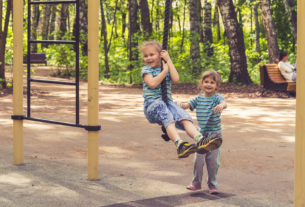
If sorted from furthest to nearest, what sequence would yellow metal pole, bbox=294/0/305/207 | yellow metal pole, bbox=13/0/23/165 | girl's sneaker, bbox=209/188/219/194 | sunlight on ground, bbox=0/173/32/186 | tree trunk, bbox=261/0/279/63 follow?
tree trunk, bbox=261/0/279/63 < yellow metal pole, bbox=13/0/23/165 < sunlight on ground, bbox=0/173/32/186 < girl's sneaker, bbox=209/188/219/194 < yellow metal pole, bbox=294/0/305/207

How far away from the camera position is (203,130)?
17.8 feet

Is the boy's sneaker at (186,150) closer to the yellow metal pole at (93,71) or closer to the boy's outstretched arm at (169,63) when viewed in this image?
the boy's outstretched arm at (169,63)

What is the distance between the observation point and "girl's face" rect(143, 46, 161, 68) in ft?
17.9

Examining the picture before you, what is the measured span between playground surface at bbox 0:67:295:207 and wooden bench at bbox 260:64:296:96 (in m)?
3.53

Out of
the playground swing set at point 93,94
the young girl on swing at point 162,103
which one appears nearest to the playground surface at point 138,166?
the playground swing set at point 93,94

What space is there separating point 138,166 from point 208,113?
1.70 meters

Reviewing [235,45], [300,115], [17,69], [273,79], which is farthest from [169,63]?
[235,45]

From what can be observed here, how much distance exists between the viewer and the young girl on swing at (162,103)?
5.25m

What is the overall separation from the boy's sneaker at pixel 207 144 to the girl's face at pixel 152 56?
944mm

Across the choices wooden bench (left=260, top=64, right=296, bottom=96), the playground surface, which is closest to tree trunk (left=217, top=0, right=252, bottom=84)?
wooden bench (left=260, top=64, right=296, bottom=96)

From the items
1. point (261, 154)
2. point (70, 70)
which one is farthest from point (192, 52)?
point (261, 154)

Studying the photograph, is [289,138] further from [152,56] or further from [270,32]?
[270,32]

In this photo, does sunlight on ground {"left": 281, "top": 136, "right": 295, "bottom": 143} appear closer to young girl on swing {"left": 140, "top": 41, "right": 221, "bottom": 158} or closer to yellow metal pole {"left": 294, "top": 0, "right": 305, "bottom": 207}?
young girl on swing {"left": 140, "top": 41, "right": 221, "bottom": 158}

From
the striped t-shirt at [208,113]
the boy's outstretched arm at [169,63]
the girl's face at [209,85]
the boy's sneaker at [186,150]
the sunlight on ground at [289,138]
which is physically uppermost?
the boy's outstretched arm at [169,63]
